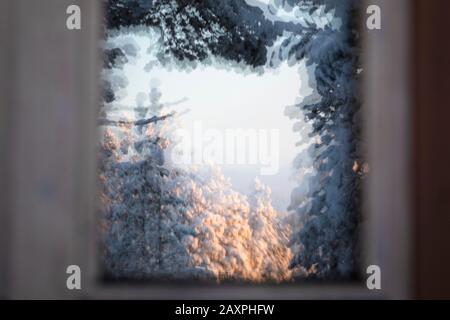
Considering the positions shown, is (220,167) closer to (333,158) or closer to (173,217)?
(173,217)

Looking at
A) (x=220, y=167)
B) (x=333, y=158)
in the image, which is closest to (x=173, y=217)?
(x=220, y=167)

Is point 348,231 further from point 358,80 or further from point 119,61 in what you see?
point 119,61

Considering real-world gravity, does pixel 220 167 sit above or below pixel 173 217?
above
